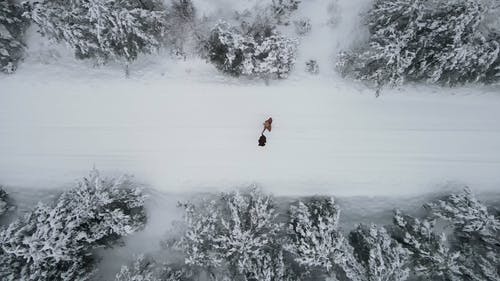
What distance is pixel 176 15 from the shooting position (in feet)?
52.3

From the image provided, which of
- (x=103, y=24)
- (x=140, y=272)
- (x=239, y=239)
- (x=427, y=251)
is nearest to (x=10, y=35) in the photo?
(x=103, y=24)

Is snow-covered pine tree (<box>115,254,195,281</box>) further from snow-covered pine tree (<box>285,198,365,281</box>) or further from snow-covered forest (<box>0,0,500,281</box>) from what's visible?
snow-covered pine tree (<box>285,198,365,281</box>)

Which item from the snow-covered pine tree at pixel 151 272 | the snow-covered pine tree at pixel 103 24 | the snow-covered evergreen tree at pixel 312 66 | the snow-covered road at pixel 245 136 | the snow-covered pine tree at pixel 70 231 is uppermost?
the snow-covered pine tree at pixel 103 24

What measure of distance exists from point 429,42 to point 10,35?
18.0 meters

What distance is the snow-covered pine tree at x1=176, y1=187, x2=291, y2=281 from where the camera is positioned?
14.6 m

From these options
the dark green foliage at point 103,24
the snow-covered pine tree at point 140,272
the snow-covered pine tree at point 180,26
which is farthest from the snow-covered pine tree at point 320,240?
the dark green foliage at point 103,24

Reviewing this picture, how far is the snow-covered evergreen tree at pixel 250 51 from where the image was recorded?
15.3 metres

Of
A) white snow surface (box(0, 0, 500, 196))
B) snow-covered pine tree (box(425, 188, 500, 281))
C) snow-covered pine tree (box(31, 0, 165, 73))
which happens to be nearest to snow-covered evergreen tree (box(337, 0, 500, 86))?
white snow surface (box(0, 0, 500, 196))

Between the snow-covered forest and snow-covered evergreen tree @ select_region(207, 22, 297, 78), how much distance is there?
0.07 metres

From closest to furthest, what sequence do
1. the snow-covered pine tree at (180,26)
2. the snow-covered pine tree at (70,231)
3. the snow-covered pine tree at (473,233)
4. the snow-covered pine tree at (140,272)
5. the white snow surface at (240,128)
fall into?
1. the snow-covered pine tree at (70,231)
2. the snow-covered pine tree at (473,233)
3. the snow-covered pine tree at (140,272)
4. the snow-covered pine tree at (180,26)
5. the white snow surface at (240,128)

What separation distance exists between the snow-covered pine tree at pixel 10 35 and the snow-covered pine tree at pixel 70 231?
640 cm

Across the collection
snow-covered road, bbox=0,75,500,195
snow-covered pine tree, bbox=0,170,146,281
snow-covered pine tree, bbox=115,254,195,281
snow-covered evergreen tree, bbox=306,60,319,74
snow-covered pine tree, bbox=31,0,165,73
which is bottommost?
snow-covered pine tree, bbox=115,254,195,281

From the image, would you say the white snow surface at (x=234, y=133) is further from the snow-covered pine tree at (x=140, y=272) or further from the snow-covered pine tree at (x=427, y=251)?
the snow-covered pine tree at (x=140, y=272)

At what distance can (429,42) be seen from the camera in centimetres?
1478
